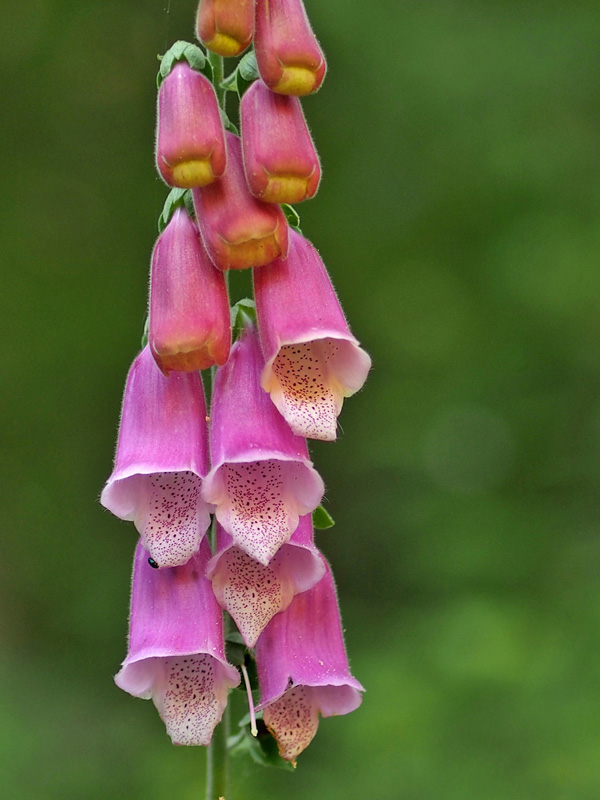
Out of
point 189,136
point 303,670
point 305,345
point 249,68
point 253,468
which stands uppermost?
point 249,68

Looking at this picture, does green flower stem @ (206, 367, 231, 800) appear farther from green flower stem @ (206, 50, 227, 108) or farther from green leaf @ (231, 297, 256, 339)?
green flower stem @ (206, 50, 227, 108)

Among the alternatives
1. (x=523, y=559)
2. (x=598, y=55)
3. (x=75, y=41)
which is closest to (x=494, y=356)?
(x=523, y=559)

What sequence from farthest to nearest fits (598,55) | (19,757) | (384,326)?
(384,326)
(598,55)
(19,757)

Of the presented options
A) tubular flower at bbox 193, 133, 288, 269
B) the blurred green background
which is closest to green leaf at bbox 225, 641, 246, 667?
tubular flower at bbox 193, 133, 288, 269

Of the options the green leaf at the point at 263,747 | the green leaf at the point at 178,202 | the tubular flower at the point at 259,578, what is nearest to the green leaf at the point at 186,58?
the green leaf at the point at 178,202

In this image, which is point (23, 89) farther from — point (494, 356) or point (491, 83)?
point (494, 356)

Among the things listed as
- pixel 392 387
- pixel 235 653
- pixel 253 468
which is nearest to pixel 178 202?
pixel 253 468

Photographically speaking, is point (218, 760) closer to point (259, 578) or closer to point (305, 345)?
point (259, 578)

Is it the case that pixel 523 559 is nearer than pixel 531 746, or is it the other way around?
pixel 531 746
